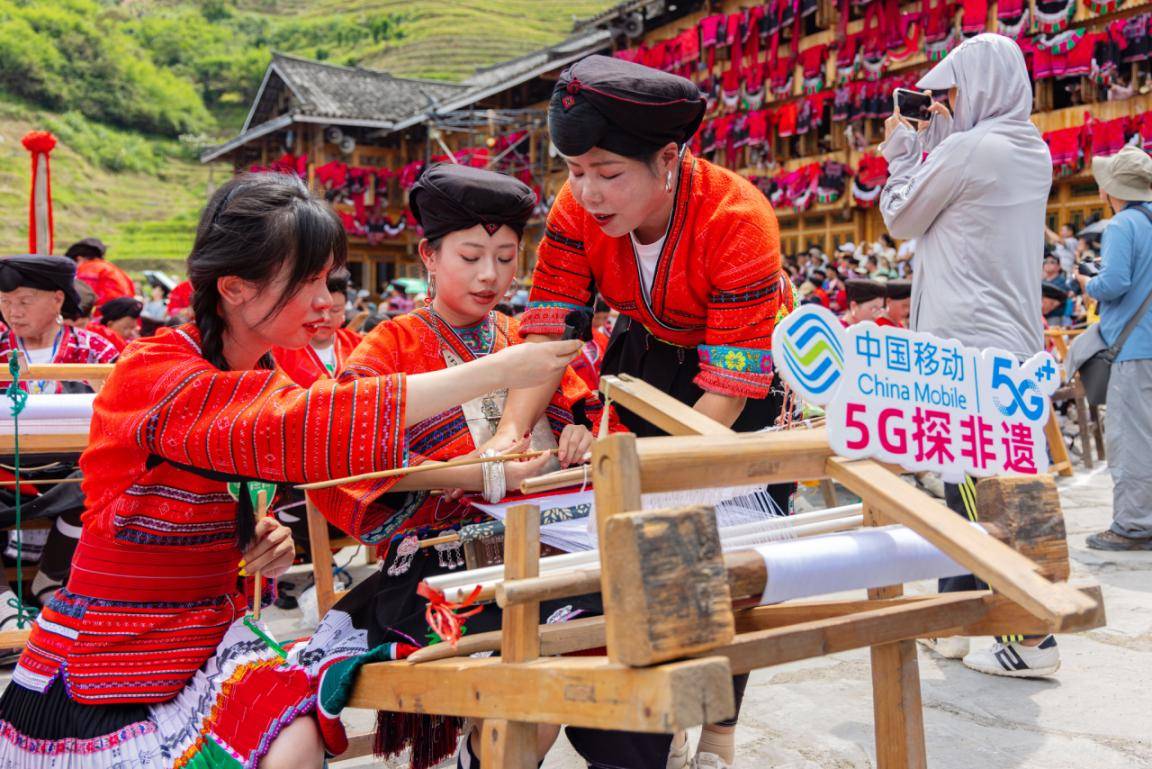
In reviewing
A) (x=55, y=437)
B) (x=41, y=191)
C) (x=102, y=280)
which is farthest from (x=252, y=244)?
(x=102, y=280)

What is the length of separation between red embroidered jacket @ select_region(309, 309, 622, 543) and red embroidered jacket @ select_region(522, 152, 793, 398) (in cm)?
21

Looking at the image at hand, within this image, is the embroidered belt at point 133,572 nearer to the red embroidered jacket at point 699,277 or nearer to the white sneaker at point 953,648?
the red embroidered jacket at point 699,277

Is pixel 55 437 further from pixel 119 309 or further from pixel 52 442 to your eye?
pixel 119 309

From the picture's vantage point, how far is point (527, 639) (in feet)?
5.08

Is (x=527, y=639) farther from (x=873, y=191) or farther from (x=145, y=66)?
(x=145, y=66)

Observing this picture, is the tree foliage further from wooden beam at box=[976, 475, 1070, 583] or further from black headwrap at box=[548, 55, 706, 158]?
wooden beam at box=[976, 475, 1070, 583]

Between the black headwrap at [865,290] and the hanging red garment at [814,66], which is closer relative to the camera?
the black headwrap at [865,290]

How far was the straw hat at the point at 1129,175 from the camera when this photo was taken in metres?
5.16

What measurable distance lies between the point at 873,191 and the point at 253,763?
15894 mm

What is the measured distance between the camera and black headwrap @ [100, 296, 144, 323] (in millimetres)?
8062

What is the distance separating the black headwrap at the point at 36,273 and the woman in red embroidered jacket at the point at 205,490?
336 centimetres

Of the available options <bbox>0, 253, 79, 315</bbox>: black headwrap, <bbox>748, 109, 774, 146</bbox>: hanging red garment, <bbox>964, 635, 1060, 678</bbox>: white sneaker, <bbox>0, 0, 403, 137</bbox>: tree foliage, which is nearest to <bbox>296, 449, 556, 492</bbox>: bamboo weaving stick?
<bbox>964, 635, 1060, 678</bbox>: white sneaker

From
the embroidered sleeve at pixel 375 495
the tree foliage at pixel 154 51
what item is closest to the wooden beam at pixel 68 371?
the embroidered sleeve at pixel 375 495

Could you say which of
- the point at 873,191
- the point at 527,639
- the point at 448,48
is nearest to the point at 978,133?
the point at 527,639
